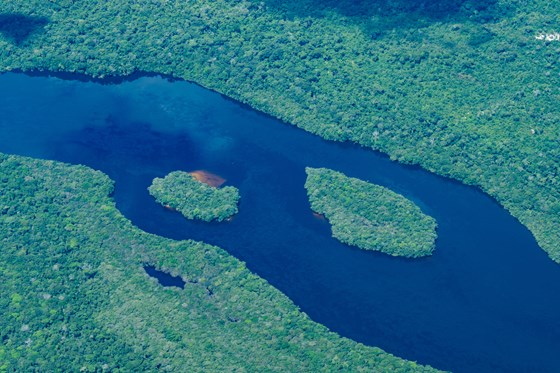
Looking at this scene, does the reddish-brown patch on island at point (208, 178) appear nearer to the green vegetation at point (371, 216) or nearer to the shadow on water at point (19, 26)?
the green vegetation at point (371, 216)

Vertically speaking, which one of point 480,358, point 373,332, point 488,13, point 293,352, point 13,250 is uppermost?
point 488,13

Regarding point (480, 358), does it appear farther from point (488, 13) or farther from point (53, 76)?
point (53, 76)

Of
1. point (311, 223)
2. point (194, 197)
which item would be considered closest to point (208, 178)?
point (194, 197)

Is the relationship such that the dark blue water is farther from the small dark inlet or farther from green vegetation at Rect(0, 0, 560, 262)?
the small dark inlet

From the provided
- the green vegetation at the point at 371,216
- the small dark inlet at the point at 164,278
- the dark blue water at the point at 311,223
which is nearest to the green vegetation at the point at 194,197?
the dark blue water at the point at 311,223

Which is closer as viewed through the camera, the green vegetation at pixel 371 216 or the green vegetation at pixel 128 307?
the green vegetation at pixel 128 307

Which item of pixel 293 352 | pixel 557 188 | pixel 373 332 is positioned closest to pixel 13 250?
pixel 293 352
